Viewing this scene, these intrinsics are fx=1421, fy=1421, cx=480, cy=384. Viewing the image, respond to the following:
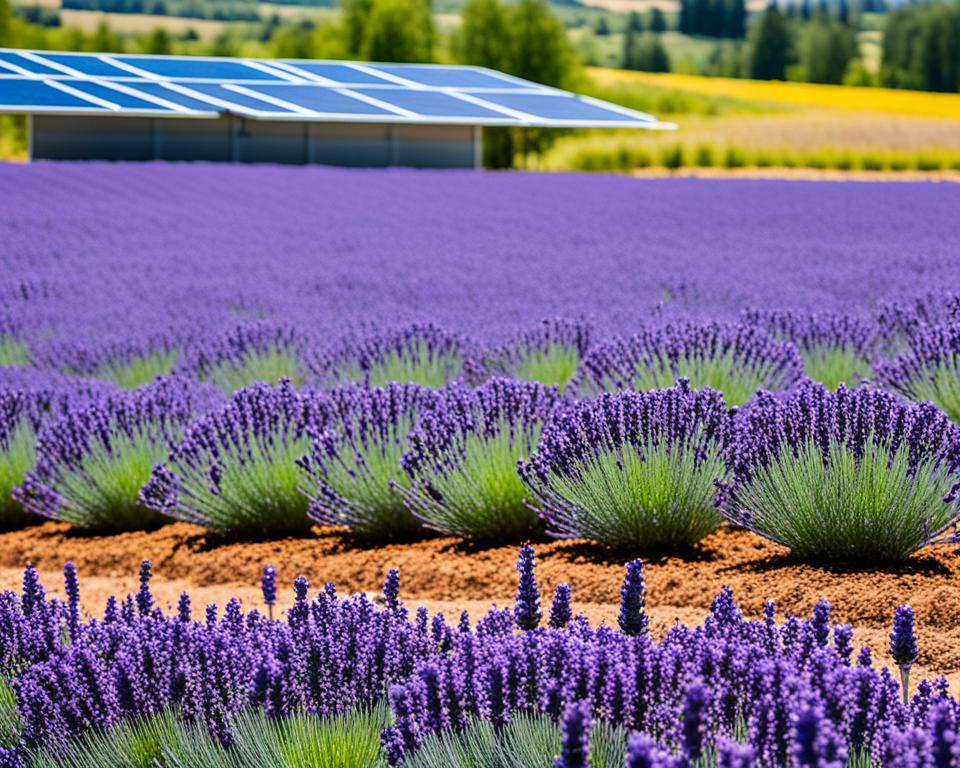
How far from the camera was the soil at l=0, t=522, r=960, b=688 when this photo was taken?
352cm

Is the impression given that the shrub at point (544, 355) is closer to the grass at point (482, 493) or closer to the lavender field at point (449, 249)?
the lavender field at point (449, 249)

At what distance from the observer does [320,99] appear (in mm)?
26656

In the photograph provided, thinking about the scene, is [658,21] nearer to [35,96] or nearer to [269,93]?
[269,93]

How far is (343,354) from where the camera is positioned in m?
6.30

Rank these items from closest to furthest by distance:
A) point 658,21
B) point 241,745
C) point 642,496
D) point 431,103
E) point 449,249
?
point 241,745
point 642,496
point 449,249
point 431,103
point 658,21

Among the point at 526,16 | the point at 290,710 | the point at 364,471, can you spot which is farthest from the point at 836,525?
the point at 526,16

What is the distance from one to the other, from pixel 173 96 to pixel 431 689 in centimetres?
2436

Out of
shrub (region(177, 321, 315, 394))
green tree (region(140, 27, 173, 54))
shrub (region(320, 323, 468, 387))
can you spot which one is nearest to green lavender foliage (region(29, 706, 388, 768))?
shrub (region(320, 323, 468, 387))

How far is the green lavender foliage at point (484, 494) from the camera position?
4285mm

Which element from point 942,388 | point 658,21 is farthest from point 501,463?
point 658,21

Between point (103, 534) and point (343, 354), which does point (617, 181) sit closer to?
point (343, 354)

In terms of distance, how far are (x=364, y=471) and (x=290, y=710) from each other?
7.01 feet

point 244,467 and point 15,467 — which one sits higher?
point 244,467

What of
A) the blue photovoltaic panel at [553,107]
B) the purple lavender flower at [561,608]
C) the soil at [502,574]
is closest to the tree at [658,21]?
the blue photovoltaic panel at [553,107]
